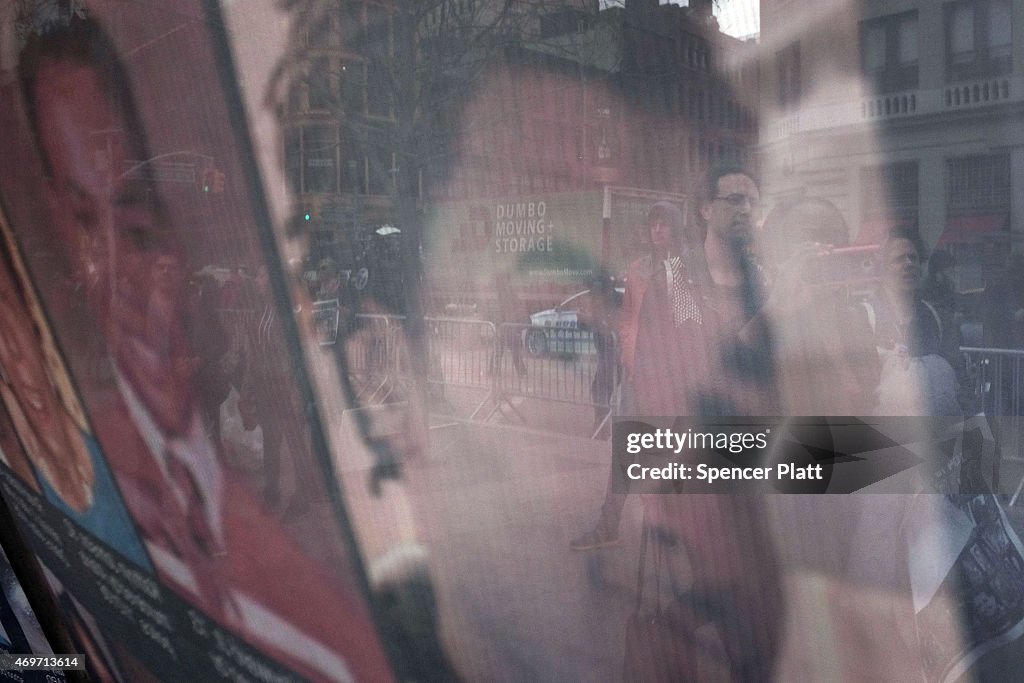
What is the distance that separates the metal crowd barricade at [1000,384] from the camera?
38.1 inches

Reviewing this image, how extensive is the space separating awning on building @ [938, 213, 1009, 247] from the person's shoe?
554mm

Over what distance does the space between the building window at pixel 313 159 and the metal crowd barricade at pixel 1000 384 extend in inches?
35.3

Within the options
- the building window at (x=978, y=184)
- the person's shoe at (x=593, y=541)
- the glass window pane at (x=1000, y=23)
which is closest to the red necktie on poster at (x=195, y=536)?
the person's shoe at (x=593, y=541)

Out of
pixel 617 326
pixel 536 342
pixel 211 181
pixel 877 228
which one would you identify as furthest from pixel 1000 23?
pixel 211 181

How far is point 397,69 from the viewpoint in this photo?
1240 millimetres

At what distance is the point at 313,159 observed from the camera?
1.33 meters

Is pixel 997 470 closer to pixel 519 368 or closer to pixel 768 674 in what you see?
pixel 768 674

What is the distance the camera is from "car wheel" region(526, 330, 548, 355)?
1.16 meters

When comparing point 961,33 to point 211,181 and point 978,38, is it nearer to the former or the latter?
point 978,38

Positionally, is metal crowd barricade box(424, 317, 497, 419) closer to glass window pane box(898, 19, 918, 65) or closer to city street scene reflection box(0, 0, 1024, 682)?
city street scene reflection box(0, 0, 1024, 682)

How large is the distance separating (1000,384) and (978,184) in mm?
228

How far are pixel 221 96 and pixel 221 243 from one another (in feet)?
0.86

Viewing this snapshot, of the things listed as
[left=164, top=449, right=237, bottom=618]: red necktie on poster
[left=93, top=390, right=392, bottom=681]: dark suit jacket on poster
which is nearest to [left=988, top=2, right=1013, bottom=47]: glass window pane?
[left=93, top=390, right=392, bottom=681]: dark suit jacket on poster

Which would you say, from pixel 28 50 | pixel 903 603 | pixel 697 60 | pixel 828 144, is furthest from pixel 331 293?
pixel 28 50
